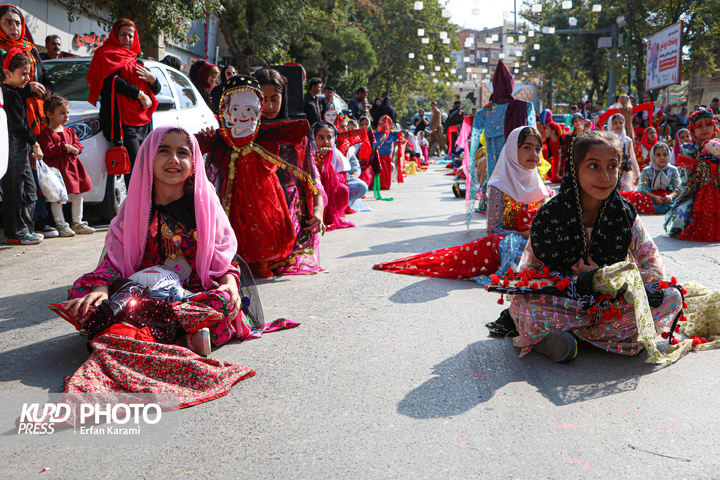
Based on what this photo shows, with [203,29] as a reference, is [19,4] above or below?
below

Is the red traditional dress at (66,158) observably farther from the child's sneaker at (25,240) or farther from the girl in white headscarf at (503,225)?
the girl in white headscarf at (503,225)

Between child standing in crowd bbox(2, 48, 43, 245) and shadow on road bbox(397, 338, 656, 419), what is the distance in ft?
16.4

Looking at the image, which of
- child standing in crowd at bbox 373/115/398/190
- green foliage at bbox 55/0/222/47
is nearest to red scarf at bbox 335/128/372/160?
child standing in crowd at bbox 373/115/398/190

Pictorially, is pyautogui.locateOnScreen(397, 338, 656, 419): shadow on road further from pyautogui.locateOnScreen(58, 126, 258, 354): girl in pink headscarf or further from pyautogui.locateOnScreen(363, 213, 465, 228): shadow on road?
pyautogui.locateOnScreen(363, 213, 465, 228): shadow on road

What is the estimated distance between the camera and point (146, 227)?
3.53m

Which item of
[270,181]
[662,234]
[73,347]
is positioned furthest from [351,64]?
[73,347]

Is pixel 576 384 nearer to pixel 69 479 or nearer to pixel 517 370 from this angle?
pixel 517 370

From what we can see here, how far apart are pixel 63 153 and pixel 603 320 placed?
5.84 m

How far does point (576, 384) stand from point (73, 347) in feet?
8.65

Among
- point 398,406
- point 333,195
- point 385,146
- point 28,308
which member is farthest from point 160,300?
point 385,146

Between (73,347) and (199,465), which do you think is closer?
(199,465)

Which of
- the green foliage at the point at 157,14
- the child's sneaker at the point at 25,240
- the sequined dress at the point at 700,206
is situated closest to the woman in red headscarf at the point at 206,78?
the green foliage at the point at 157,14

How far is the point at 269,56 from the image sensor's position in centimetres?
1862

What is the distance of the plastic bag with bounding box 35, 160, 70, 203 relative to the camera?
21.9ft
